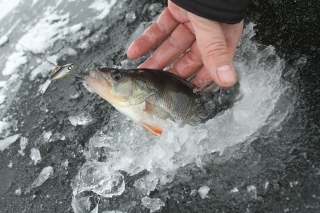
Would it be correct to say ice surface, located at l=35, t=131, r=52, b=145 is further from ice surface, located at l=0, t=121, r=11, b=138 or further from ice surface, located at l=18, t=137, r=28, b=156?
ice surface, located at l=0, t=121, r=11, b=138

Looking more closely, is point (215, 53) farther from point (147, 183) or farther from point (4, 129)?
point (4, 129)

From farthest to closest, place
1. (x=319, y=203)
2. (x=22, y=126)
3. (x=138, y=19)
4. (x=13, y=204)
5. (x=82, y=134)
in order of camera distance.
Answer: (x=138, y=19), (x=22, y=126), (x=82, y=134), (x=13, y=204), (x=319, y=203)

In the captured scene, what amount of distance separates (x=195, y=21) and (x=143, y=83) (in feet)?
1.99


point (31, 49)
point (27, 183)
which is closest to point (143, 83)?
point (27, 183)

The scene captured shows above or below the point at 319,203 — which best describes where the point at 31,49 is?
above

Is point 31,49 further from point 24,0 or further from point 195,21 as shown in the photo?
point 195,21

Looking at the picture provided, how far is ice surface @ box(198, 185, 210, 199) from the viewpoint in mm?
2377

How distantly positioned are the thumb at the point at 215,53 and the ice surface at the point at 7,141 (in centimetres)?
206

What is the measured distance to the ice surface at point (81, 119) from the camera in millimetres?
3188

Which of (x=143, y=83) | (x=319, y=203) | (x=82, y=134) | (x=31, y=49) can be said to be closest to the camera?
(x=319, y=203)

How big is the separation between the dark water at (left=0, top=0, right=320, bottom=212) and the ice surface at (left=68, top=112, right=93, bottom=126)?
47 millimetres

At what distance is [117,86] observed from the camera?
8.46 feet

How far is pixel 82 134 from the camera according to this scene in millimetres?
3098

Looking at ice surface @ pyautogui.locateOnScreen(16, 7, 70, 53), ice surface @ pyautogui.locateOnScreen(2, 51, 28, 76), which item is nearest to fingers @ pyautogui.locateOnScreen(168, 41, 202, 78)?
ice surface @ pyautogui.locateOnScreen(16, 7, 70, 53)
